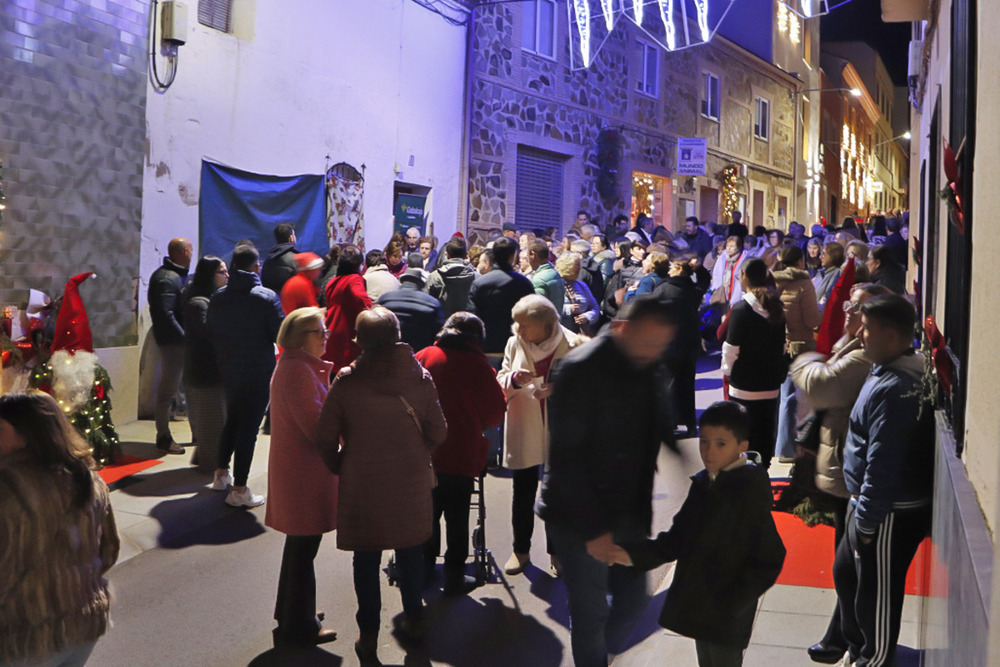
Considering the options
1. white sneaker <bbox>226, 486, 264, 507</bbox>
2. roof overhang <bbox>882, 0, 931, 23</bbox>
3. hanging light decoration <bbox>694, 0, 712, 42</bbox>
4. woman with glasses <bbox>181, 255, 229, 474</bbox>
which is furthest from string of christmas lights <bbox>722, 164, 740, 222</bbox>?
white sneaker <bbox>226, 486, 264, 507</bbox>

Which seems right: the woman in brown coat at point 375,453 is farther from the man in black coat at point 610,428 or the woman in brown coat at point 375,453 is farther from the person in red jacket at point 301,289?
the person in red jacket at point 301,289

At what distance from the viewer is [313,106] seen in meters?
13.5

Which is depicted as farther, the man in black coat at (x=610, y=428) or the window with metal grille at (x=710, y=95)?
the window with metal grille at (x=710, y=95)

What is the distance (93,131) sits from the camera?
32.4 feet

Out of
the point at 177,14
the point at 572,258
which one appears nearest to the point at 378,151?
the point at 177,14

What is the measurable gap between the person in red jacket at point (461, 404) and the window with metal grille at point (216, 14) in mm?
7168

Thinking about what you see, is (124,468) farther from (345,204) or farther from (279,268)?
(345,204)

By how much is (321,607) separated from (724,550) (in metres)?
2.96

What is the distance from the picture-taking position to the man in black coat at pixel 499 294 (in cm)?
862

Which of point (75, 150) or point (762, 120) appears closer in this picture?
point (75, 150)

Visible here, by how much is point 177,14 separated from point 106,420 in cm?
454

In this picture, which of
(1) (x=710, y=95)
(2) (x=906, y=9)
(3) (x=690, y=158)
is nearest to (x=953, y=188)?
(2) (x=906, y=9)

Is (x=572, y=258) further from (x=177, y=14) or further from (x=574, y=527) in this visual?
(x=574, y=527)

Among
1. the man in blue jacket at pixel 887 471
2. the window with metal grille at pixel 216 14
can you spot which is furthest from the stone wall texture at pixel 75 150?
the man in blue jacket at pixel 887 471
